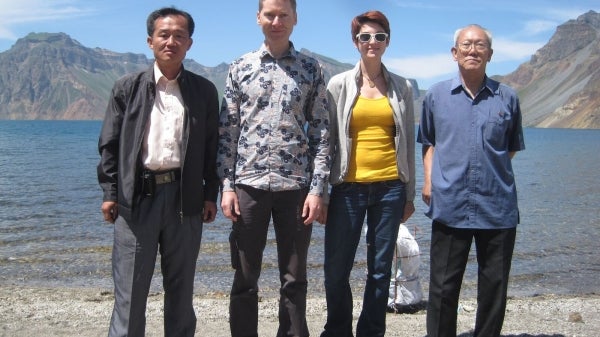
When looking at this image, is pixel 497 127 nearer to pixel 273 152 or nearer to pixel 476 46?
pixel 476 46

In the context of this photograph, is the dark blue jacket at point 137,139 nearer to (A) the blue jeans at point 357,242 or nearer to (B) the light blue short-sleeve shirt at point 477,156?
(A) the blue jeans at point 357,242

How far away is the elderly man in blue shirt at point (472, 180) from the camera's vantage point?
467 centimetres

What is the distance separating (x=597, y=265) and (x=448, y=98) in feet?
31.2

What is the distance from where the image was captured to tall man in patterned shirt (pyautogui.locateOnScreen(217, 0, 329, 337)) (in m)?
4.60

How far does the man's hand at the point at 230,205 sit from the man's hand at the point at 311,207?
55cm

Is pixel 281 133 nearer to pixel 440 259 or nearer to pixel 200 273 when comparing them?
pixel 440 259

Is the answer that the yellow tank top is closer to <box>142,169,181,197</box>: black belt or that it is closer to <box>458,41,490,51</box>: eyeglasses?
<box>458,41,490,51</box>: eyeglasses

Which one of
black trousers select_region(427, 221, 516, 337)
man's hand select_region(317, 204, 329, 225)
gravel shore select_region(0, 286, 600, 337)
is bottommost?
gravel shore select_region(0, 286, 600, 337)

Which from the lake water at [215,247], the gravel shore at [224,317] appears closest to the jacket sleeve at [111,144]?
the gravel shore at [224,317]

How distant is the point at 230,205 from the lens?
4.63 m

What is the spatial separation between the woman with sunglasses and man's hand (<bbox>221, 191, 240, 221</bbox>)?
0.80m

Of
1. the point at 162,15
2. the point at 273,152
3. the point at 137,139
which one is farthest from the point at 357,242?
the point at 162,15

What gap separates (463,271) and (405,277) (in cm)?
260

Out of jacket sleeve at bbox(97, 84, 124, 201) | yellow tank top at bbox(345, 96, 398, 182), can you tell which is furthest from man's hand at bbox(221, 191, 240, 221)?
yellow tank top at bbox(345, 96, 398, 182)
